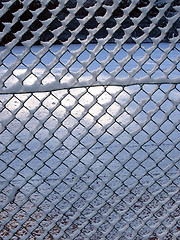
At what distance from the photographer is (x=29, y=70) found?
156 cm

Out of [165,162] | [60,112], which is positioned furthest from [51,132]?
[60,112]

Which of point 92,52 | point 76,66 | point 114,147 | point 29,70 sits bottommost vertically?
point 29,70

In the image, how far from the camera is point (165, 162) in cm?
334

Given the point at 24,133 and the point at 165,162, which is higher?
the point at 165,162

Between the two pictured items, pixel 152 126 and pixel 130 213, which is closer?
pixel 130 213

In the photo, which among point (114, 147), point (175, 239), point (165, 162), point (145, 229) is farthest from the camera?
point (114, 147)

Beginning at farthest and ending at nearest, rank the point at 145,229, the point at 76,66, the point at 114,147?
the point at 76,66
the point at 114,147
the point at 145,229

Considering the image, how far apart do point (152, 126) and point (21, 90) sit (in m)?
2.91

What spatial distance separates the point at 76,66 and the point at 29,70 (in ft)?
20.2

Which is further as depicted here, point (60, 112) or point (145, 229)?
point (60, 112)

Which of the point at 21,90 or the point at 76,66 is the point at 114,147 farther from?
the point at 76,66

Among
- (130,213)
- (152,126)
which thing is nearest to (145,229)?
(130,213)

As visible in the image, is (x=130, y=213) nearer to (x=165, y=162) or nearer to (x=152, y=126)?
(x=165, y=162)

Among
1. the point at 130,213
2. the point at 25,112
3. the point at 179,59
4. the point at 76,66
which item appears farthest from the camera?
the point at 76,66
